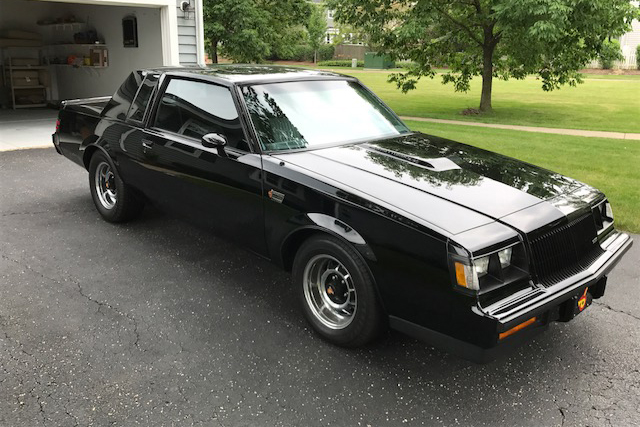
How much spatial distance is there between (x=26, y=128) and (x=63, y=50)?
190 inches

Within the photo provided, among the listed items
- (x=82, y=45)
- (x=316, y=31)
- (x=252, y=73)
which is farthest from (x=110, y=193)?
(x=316, y=31)

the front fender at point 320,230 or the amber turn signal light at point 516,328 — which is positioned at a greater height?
the front fender at point 320,230

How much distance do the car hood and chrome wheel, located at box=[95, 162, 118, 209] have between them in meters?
2.56

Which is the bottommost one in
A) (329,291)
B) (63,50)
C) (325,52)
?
(329,291)

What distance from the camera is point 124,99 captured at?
5309 millimetres

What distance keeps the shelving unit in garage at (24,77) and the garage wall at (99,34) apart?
530mm

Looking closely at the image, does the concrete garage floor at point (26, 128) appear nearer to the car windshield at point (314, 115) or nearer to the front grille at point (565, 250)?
the car windshield at point (314, 115)

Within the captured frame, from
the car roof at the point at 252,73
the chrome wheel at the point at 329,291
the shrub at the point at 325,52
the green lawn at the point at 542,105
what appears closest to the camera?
the chrome wheel at the point at 329,291

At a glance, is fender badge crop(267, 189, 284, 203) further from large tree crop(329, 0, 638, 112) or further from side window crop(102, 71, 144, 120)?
large tree crop(329, 0, 638, 112)

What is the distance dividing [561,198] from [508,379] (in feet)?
3.81

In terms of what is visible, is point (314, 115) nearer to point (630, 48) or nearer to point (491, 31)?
point (491, 31)

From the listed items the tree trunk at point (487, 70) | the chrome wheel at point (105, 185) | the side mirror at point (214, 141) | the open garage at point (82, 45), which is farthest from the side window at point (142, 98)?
the tree trunk at point (487, 70)

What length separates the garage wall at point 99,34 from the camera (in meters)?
12.6

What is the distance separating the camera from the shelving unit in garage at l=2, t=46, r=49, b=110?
50.9 ft
